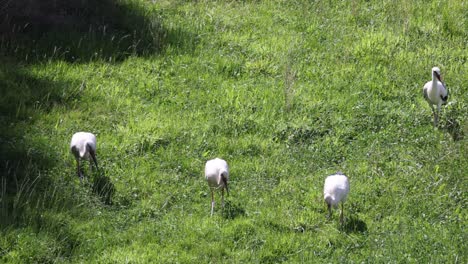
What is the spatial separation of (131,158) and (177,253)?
210 cm

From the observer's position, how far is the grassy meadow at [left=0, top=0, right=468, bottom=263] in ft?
28.2

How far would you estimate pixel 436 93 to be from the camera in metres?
11.0

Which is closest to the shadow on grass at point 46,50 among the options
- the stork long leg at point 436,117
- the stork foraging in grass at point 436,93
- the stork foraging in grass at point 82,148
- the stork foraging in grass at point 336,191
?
the stork foraging in grass at point 82,148

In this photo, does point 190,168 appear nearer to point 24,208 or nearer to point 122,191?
point 122,191

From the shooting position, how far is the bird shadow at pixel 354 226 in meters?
8.92

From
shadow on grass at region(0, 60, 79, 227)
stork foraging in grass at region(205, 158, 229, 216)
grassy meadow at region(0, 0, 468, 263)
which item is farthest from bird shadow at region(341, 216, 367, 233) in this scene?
shadow on grass at region(0, 60, 79, 227)

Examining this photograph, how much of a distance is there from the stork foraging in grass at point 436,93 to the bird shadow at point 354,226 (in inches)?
105

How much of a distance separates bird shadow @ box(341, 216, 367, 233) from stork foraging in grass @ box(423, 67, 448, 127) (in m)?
2.66

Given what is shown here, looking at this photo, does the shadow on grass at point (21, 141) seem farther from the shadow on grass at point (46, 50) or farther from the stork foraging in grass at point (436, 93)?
the stork foraging in grass at point (436, 93)

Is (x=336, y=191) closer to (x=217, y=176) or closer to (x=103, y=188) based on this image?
(x=217, y=176)

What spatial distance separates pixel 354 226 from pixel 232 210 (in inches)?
57.8

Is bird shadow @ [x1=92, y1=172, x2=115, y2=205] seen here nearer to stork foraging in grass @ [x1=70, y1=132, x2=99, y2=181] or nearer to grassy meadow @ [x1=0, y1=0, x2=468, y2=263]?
grassy meadow @ [x1=0, y1=0, x2=468, y2=263]

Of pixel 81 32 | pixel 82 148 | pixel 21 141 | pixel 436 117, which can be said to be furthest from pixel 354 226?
pixel 81 32

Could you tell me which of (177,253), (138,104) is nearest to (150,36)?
(138,104)
